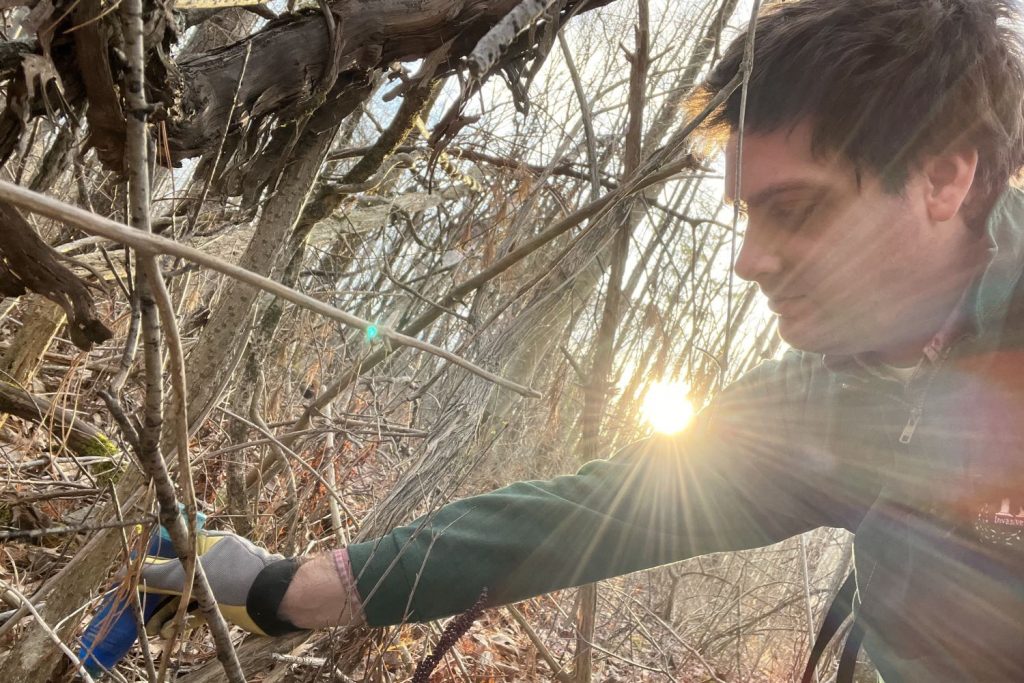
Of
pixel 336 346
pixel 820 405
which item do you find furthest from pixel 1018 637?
pixel 336 346

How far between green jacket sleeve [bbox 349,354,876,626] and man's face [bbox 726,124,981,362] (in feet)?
0.98

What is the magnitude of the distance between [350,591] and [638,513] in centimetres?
64

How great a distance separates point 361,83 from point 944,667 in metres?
1.65

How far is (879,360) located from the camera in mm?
1365

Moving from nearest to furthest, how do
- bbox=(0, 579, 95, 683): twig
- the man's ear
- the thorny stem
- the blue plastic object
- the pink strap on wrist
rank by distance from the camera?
1. the thorny stem
2. bbox=(0, 579, 95, 683): twig
3. the blue plastic object
4. the pink strap on wrist
5. the man's ear

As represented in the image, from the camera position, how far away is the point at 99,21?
0.88 metres

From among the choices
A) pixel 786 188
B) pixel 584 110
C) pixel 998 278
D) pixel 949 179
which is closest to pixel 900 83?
pixel 949 179

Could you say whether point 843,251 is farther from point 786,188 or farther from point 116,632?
point 116,632

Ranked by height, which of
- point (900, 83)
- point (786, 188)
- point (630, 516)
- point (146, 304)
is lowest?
point (630, 516)

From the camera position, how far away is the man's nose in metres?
1.25

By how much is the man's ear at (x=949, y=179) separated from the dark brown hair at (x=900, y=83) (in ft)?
0.09

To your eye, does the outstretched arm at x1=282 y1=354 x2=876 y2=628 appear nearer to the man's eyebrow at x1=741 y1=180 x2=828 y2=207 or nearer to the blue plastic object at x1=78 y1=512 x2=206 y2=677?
the blue plastic object at x1=78 y1=512 x2=206 y2=677

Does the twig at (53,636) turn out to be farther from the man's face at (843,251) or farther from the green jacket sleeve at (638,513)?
the man's face at (843,251)

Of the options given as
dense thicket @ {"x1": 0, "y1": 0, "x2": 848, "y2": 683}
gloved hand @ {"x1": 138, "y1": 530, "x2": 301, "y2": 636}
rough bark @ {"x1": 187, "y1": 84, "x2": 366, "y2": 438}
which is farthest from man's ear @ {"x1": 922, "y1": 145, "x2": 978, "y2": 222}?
gloved hand @ {"x1": 138, "y1": 530, "x2": 301, "y2": 636}
